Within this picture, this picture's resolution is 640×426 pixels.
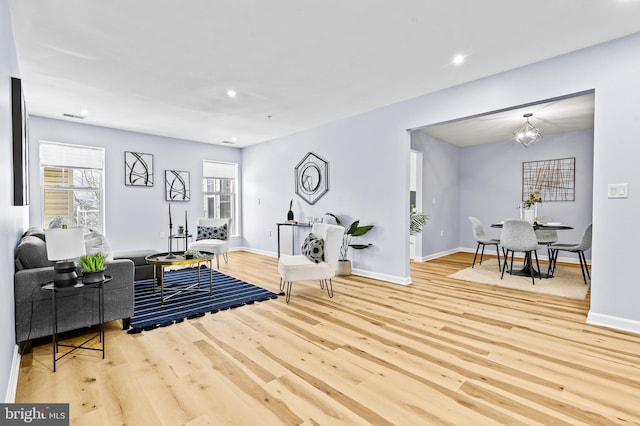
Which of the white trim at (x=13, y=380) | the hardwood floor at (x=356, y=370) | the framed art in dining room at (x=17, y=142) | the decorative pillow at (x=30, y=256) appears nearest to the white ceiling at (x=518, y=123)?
the hardwood floor at (x=356, y=370)

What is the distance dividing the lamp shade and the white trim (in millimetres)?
811

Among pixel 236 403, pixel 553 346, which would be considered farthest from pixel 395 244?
pixel 236 403

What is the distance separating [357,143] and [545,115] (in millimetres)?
3018

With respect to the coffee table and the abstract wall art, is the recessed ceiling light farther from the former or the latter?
the abstract wall art

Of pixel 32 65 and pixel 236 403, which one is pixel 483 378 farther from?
pixel 32 65

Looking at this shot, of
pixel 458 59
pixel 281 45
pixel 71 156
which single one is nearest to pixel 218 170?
pixel 71 156

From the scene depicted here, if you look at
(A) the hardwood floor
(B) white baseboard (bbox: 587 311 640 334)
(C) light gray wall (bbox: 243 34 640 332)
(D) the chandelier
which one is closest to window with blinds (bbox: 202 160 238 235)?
(C) light gray wall (bbox: 243 34 640 332)

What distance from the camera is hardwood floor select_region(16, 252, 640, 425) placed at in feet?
5.47

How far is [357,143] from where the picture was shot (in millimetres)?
4930

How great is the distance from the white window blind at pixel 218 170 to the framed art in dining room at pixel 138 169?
118 cm

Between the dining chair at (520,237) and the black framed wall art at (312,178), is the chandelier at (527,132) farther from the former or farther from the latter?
the black framed wall art at (312,178)

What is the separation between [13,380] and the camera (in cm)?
184

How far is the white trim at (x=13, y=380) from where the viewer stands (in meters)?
1.67

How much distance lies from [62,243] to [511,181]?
25.1 ft
